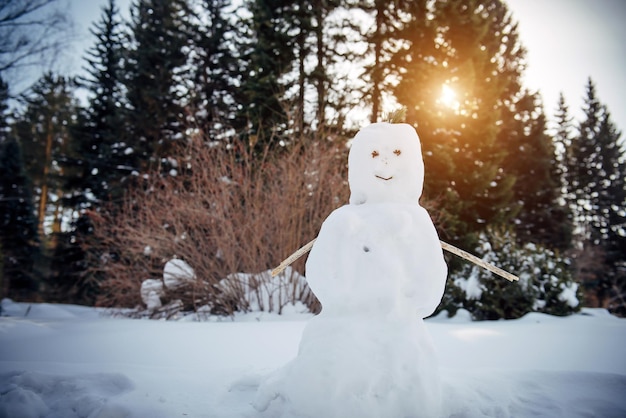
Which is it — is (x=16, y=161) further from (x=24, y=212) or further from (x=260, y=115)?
(x=260, y=115)

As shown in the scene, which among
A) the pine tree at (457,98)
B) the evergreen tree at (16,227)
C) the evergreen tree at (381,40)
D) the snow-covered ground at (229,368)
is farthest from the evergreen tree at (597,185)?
the evergreen tree at (16,227)

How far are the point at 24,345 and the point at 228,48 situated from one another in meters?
12.7

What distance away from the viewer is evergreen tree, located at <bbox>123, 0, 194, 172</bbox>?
13102 millimetres

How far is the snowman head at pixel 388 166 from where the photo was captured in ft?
8.02

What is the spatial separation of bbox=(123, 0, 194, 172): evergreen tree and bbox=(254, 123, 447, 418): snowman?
11525 millimetres

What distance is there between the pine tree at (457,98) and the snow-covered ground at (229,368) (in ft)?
19.1

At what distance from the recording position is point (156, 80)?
1352cm

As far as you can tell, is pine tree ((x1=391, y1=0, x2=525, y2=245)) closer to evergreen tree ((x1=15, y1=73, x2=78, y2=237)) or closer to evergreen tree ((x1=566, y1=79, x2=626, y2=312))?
evergreen tree ((x1=566, y1=79, x2=626, y2=312))

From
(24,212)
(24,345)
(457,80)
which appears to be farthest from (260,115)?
(24,212)

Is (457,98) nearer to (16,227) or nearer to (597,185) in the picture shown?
(597,185)

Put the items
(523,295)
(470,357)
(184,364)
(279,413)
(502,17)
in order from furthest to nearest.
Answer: (502,17) → (523,295) → (470,357) → (184,364) → (279,413)

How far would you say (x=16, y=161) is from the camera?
46.9ft

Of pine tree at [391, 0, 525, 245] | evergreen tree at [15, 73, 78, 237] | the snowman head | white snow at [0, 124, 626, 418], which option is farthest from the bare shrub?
evergreen tree at [15, 73, 78, 237]

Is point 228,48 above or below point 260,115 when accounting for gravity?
above
